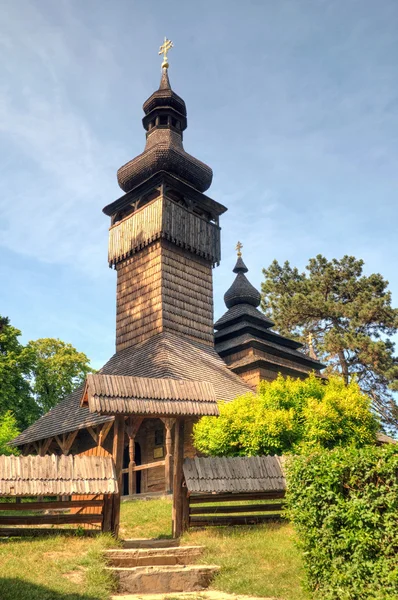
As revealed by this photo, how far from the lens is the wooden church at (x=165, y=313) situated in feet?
69.6

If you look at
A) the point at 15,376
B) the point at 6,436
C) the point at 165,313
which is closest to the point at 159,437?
the point at 165,313

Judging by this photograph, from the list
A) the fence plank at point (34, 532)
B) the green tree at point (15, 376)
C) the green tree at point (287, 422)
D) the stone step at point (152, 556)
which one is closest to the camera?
the stone step at point (152, 556)

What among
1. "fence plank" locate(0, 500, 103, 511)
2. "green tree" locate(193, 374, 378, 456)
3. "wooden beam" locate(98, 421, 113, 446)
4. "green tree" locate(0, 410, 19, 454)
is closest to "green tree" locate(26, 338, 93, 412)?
"green tree" locate(0, 410, 19, 454)

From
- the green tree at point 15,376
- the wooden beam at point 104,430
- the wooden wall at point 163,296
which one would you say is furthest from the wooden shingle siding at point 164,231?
the wooden beam at point 104,430

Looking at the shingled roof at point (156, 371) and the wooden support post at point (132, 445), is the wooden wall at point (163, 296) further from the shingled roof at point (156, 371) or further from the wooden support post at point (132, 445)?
the wooden support post at point (132, 445)

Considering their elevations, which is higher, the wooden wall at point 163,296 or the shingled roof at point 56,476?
the wooden wall at point 163,296

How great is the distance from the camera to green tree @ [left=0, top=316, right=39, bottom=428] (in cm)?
3095

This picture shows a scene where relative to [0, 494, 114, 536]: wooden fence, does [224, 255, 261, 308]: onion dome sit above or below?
above

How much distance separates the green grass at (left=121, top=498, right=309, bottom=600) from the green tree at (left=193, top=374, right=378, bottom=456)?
3.37m

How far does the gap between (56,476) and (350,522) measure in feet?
18.7

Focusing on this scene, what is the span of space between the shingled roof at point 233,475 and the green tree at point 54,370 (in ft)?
85.1

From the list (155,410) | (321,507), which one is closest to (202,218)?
(155,410)

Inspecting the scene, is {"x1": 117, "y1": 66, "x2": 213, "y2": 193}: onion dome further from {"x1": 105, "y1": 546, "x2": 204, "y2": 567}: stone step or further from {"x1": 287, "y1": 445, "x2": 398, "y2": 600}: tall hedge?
{"x1": 287, "y1": 445, "x2": 398, "y2": 600}: tall hedge

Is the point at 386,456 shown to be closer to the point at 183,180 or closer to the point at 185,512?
the point at 185,512
